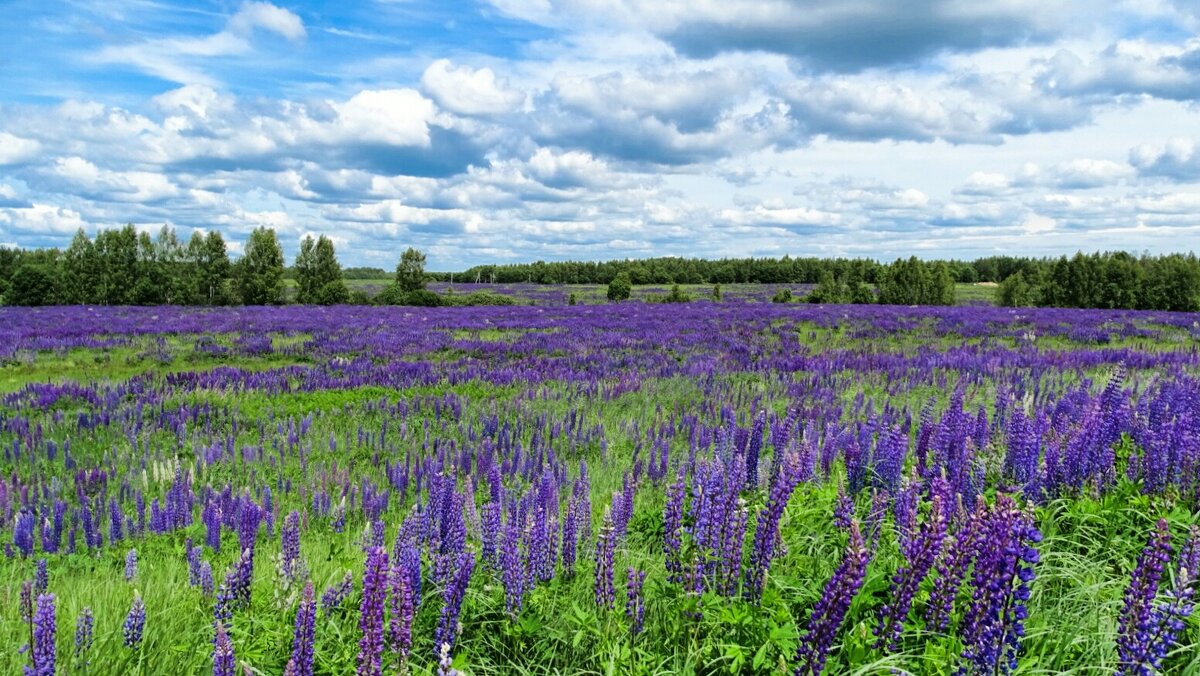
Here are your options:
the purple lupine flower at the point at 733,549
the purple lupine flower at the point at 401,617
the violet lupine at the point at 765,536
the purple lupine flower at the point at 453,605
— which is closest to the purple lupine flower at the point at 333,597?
the purple lupine flower at the point at 453,605

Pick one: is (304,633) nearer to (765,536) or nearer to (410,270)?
(765,536)

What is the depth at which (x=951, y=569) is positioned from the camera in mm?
2607

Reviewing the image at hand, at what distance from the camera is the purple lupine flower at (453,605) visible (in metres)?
2.95

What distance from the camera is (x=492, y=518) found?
145 inches

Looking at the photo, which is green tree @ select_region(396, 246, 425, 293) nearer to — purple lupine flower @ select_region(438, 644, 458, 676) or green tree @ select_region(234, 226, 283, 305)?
green tree @ select_region(234, 226, 283, 305)

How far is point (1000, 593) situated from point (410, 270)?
60.4m

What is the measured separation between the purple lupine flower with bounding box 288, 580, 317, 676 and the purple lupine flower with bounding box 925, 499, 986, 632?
7.83 ft

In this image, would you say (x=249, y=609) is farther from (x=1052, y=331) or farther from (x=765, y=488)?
(x=1052, y=331)

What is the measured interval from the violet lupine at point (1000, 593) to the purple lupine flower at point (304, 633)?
222 centimetres

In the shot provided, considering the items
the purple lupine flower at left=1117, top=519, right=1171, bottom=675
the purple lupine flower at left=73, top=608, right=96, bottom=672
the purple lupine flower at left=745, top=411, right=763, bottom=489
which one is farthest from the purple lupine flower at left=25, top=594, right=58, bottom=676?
the purple lupine flower at left=745, top=411, right=763, bottom=489

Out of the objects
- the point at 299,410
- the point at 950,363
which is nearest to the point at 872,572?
the point at 299,410

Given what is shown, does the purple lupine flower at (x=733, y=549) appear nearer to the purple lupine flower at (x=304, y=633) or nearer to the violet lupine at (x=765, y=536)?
the violet lupine at (x=765, y=536)

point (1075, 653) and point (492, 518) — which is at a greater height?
point (492, 518)

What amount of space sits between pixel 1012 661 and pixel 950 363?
13.5 meters
